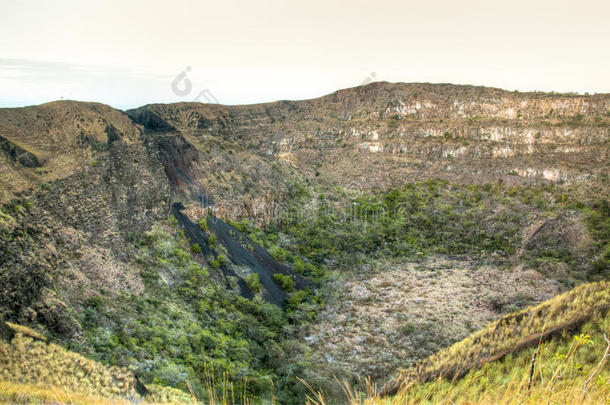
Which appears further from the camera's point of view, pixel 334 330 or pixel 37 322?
pixel 334 330

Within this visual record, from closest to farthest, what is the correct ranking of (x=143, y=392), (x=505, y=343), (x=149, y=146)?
(x=505, y=343)
(x=143, y=392)
(x=149, y=146)

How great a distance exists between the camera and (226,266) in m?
16.2

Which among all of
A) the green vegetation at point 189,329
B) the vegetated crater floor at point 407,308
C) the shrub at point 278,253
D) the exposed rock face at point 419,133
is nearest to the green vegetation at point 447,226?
the shrub at point 278,253

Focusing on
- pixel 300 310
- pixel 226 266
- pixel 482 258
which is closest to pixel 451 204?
pixel 482 258

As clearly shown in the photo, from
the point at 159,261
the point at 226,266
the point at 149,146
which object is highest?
the point at 149,146

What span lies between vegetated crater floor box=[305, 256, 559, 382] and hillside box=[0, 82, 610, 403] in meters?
0.11

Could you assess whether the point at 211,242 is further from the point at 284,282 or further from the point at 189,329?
the point at 189,329

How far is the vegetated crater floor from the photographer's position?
13207 millimetres

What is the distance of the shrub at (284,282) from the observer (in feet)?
57.5

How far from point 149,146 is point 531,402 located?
1964cm

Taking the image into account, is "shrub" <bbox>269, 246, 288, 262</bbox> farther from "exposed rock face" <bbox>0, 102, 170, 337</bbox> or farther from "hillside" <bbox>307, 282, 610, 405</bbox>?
"hillside" <bbox>307, 282, 610, 405</bbox>

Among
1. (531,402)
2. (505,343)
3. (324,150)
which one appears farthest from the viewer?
(324,150)

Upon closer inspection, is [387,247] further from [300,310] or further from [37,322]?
[37,322]

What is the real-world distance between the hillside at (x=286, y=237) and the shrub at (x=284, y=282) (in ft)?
0.38
